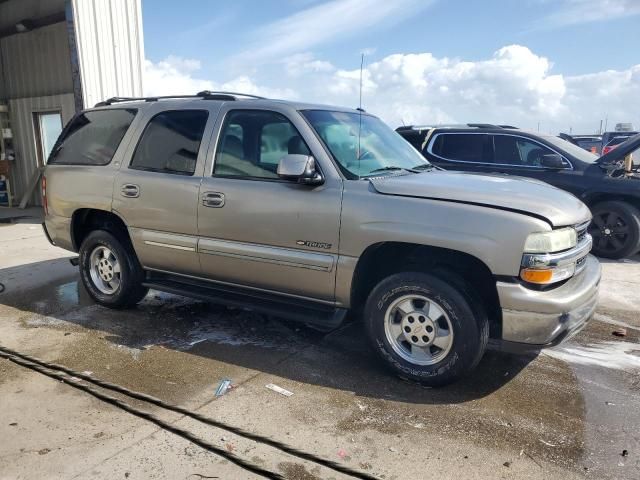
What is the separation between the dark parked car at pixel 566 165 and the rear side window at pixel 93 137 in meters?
4.90

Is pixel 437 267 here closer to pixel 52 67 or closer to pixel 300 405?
pixel 300 405

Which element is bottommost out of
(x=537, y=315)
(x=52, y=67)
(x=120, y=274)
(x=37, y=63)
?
(x=120, y=274)

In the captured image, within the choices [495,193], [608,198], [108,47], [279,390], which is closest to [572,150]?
[608,198]

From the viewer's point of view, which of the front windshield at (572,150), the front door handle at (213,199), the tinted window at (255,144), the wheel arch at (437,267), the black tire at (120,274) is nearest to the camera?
the wheel arch at (437,267)

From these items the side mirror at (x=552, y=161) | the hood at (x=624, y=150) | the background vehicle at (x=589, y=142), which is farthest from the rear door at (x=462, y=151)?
the background vehicle at (x=589, y=142)

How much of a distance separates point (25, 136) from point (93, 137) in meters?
9.17

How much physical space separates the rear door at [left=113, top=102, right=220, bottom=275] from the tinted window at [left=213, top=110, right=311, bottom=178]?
0.19m

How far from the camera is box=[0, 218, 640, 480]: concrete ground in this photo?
9.02ft

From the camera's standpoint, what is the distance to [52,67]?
39.2ft

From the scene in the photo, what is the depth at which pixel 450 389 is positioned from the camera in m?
3.55

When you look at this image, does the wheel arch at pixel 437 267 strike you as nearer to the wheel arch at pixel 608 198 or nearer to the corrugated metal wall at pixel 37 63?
the wheel arch at pixel 608 198

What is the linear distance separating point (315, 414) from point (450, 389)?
0.97m

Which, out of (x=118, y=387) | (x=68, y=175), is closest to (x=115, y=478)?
(x=118, y=387)

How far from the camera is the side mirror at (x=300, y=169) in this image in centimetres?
358
